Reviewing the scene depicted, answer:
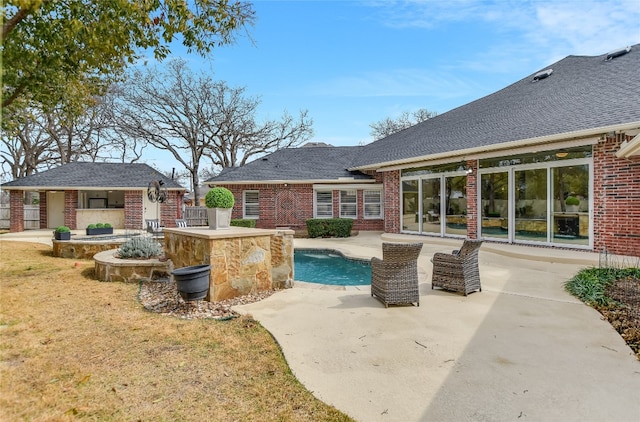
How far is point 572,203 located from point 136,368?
1078cm

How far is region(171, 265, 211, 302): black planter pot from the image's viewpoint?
4.87 meters

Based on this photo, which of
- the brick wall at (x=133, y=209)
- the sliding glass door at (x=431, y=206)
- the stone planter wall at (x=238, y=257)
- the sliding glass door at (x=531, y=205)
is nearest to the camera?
the stone planter wall at (x=238, y=257)

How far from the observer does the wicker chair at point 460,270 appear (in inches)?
226

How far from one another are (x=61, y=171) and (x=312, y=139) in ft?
60.3

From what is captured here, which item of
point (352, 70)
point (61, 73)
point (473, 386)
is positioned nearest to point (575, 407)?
point (473, 386)

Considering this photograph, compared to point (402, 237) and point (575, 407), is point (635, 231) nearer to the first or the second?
point (402, 237)

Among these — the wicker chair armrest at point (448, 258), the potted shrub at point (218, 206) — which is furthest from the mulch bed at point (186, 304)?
the wicker chair armrest at point (448, 258)

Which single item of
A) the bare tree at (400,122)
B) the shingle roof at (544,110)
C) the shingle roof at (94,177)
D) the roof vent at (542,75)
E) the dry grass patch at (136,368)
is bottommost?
the dry grass patch at (136,368)

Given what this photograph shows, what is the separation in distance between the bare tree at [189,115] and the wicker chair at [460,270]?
22036mm

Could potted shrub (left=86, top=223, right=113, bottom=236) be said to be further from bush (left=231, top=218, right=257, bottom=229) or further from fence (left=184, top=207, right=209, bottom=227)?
bush (left=231, top=218, right=257, bottom=229)

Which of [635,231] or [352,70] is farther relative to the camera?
[352,70]

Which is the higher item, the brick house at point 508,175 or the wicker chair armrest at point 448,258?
the brick house at point 508,175

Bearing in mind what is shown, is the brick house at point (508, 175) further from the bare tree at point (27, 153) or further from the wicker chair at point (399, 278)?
the bare tree at point (27, 153)

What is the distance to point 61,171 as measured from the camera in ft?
64.8
